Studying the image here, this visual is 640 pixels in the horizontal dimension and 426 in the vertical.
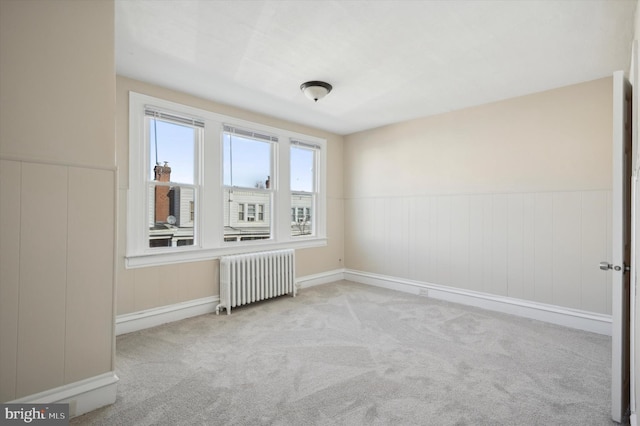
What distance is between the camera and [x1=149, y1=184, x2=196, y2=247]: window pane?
11.1ft

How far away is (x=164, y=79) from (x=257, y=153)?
1.49 m

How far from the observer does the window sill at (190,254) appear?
10.5 feet

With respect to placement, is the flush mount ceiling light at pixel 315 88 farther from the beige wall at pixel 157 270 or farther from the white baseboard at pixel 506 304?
the white baseboard at pixel 506 304

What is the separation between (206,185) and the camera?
3.74 m

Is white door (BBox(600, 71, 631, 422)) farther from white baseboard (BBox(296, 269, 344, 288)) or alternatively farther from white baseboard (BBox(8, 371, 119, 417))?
white baseboard (BBox(296, 269, 344, 288))

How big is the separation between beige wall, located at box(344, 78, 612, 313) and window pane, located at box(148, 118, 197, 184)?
292cm

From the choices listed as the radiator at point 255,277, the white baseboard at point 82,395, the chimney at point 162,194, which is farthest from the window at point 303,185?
the white baseboard at point 82,395

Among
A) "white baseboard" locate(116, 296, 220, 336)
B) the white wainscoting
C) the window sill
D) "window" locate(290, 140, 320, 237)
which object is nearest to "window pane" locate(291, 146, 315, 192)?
"window" locate(290, 140, 320, 237)

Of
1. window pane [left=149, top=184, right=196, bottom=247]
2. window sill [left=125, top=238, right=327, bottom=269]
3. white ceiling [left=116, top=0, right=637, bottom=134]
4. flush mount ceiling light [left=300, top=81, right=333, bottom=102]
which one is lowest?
window sill [left=125, top=238, right=327, bottom=269]

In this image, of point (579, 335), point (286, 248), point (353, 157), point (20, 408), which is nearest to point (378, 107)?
point (353, 157)

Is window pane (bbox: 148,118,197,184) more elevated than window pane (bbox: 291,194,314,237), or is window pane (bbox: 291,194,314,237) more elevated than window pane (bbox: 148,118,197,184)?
window pane (bbox: 148,118,197,184)

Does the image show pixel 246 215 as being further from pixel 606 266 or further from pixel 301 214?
pixel 606 266

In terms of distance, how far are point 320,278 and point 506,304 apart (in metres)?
2.72

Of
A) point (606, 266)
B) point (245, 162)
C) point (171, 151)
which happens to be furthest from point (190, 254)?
point (606, 266)
